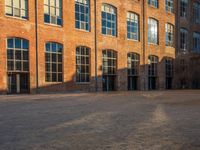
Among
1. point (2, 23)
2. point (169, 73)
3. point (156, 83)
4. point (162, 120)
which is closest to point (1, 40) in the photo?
point (2, 23)

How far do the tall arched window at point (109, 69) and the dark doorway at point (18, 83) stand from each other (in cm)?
939

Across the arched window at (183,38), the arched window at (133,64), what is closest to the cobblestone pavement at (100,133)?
the arched window at (133,64)

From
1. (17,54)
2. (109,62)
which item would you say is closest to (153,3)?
(109,62)

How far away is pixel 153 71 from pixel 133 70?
4.30 m

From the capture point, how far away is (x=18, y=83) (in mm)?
26203

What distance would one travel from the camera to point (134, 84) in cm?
3788

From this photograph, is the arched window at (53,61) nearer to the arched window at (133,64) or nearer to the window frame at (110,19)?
the window frame at (110,19)

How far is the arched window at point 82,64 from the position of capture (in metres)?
30.5

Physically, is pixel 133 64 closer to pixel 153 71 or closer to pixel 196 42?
pixel 153 71

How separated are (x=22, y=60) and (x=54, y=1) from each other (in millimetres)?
6351

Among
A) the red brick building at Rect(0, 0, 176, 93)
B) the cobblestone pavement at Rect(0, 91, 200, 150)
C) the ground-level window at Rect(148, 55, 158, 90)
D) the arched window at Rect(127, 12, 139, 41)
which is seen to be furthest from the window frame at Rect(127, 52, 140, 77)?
the cobblestone pavement at Rect(0, 91, 200, 150)

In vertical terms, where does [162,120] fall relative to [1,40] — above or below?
below

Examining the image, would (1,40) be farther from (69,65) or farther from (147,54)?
(147,54)

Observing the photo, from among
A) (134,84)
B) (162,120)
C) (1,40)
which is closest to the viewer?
(162,120)
